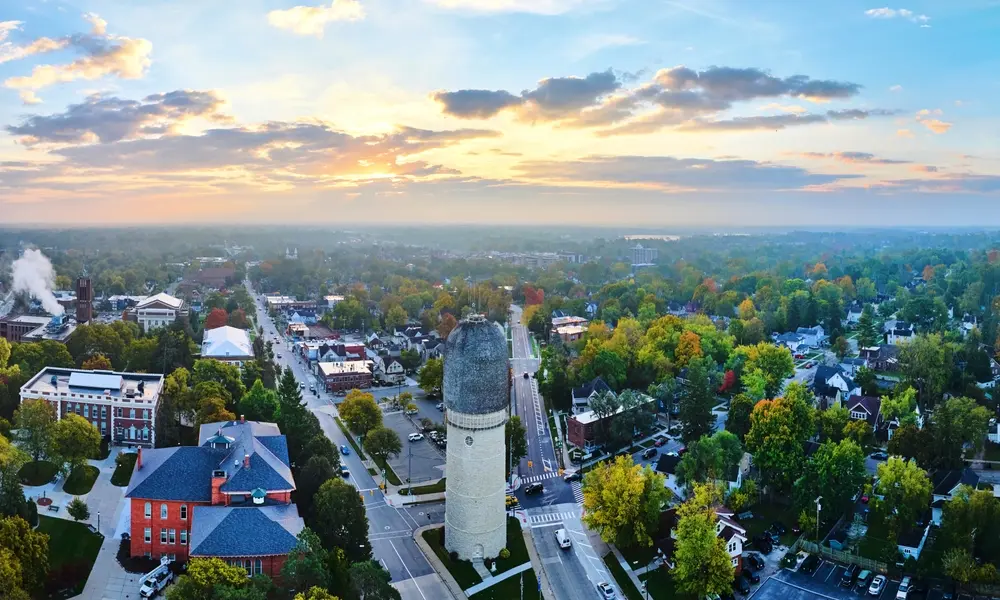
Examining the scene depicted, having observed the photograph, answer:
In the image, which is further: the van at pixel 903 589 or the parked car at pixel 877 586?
the parked car at pixel 877 586

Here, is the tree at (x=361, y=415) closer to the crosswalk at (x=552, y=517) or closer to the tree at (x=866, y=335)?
the crosswalk at (x=552, y=517)

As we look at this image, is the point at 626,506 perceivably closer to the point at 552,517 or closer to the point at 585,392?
the point at 552,517

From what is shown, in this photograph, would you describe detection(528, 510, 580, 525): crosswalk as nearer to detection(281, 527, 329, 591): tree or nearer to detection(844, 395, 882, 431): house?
detection(281, 527, 329, 591): tree

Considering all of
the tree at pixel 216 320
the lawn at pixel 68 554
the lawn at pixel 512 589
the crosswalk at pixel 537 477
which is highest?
the tree at pixel 216 320

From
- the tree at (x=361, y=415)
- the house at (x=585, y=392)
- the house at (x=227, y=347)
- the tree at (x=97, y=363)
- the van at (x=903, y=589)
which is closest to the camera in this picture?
the van at (x=903, y=589)

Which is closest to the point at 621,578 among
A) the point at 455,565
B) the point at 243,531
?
the point at 455,565

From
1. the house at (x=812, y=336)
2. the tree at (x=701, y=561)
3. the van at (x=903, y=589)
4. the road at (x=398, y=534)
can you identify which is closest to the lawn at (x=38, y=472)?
the road at (x=398, y=534)

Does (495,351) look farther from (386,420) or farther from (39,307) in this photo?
(39,307)
